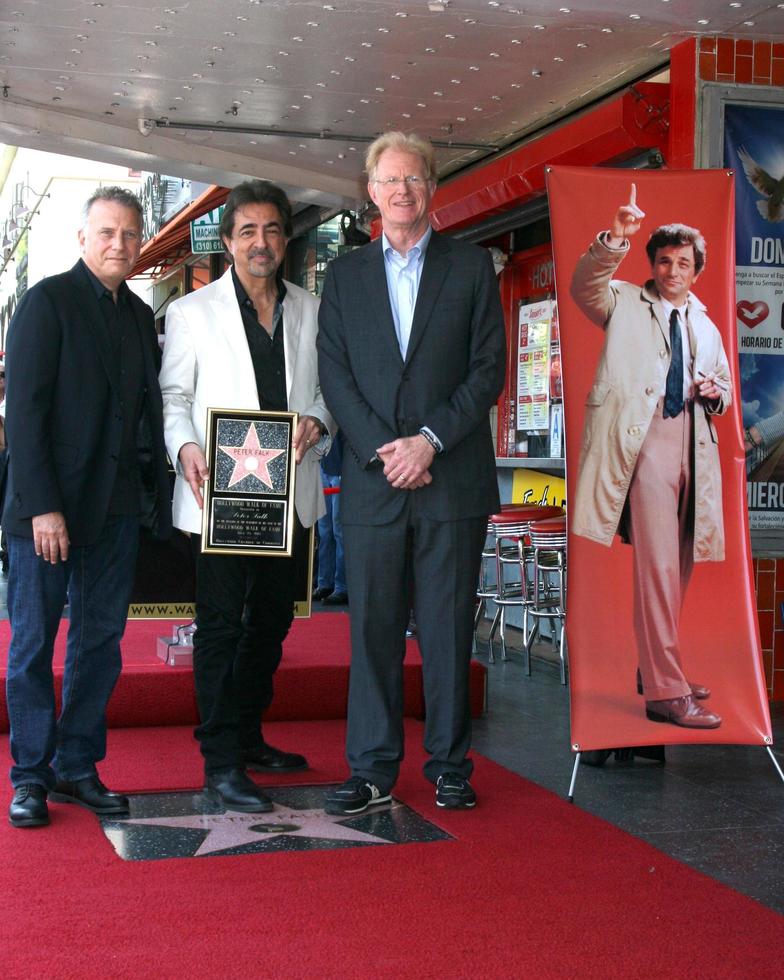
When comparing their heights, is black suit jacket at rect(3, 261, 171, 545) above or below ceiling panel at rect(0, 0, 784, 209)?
below

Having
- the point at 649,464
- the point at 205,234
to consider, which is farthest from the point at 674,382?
the point at 205,234

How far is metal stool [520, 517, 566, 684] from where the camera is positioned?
21.1ft

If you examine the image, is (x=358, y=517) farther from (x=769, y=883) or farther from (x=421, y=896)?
(x=769, y=883)

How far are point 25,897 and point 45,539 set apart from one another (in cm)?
100

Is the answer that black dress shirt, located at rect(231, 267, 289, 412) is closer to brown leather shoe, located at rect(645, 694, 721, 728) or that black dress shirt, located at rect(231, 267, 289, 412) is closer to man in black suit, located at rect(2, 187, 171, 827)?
man in black suit, located at rect(2, 187, 171, 827)

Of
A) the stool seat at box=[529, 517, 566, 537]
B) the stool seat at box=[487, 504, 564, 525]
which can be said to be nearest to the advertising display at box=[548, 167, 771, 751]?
the stool seat at box=[529, 517, 566, 537]

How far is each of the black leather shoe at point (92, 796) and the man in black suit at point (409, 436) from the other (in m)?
0.62

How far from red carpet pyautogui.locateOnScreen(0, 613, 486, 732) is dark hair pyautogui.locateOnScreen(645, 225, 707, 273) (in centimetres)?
204

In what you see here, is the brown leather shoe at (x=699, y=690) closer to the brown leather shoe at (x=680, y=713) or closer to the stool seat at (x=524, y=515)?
the brown leather shoe at (x=680, y=713)

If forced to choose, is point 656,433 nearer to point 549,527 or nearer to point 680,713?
point 680,713

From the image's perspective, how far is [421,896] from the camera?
9.82 ft

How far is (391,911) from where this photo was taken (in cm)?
289

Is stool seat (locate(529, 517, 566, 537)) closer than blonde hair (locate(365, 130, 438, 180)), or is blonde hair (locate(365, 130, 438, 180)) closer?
blonde hair (locate(365, 130, 438, 180))

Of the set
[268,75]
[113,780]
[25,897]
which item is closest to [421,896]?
[25,897]
